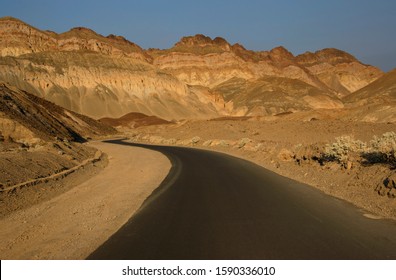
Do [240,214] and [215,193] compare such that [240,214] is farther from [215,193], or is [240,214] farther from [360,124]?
[360,124]

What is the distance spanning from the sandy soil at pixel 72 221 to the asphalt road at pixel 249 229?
0.46 m

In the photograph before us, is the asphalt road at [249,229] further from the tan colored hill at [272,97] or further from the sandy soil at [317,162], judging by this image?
the tan colored hill at [272,97]

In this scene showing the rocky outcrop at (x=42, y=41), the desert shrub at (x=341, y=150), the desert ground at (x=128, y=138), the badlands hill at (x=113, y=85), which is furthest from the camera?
the rocky outcrop at (x=42, y=41)

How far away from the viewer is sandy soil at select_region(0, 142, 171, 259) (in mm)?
7445

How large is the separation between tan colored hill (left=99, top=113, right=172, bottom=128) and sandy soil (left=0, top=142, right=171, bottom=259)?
98.8m

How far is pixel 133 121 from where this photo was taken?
119 metres

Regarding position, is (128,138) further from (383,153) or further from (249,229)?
(249,229)

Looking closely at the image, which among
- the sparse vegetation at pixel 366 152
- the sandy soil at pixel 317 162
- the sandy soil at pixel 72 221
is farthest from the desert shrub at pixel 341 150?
the sandy soil at pixel 72 221

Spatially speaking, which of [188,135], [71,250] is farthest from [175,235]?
[188,135]

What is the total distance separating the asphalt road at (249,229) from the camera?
6605 mm

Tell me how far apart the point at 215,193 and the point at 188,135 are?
45.6 metres

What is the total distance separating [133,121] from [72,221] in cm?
11028

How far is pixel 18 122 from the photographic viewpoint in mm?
36281

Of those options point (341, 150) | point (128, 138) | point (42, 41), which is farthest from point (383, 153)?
point (42, 41)
